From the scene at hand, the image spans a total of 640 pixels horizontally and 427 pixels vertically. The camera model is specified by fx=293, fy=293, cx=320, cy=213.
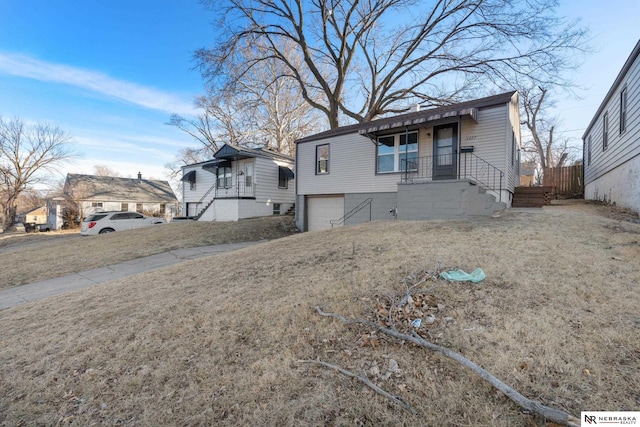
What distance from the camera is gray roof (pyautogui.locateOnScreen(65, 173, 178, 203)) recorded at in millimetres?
29123

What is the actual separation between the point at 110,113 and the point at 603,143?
30272 millimetres

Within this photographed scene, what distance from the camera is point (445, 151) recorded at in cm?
1034

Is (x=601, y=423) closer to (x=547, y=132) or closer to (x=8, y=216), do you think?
(x=547, y=132)

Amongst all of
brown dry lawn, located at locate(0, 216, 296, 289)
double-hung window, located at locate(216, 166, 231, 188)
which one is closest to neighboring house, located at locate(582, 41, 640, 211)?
brown dry lawn, located at locate(0, 216, 296, 289)

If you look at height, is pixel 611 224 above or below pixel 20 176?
below

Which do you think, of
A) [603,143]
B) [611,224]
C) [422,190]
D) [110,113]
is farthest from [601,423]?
[110,113]

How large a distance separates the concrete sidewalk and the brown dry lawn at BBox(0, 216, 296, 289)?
1.99 ft

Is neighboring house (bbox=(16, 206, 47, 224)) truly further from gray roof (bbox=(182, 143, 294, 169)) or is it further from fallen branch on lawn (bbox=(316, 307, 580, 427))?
fallen branch on lawn (bbox=(316, 307, 580, 427))

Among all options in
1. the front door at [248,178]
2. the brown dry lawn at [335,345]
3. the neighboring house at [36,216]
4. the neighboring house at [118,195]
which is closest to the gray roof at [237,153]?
the front door at [248,178]

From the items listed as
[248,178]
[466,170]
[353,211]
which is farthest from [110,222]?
[466,170]

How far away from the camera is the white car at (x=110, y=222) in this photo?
15.6 m

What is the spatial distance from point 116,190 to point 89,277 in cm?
2878

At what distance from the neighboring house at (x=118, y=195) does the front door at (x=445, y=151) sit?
30293 millimetres

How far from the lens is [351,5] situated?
53.9 ft
